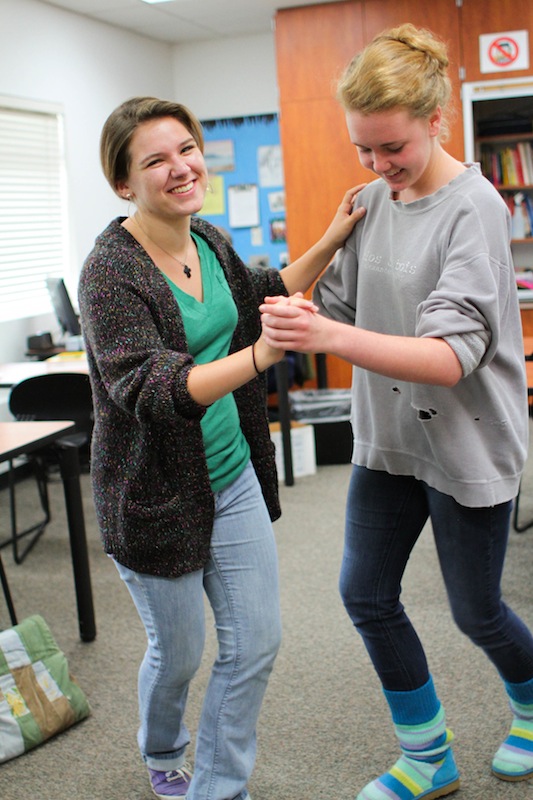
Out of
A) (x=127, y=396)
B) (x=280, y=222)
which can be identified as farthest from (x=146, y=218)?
(x=280, y=222)

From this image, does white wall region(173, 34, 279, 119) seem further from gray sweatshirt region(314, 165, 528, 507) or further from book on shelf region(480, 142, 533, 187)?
gray sweatshirt region(314, 165, 528, 507)

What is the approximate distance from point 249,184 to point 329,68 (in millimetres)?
1635

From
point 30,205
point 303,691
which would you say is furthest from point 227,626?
point 30,205

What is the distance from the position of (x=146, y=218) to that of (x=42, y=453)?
2.22 meters

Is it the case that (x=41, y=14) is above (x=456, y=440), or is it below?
above

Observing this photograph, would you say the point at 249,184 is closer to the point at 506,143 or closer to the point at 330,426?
the point at 506,143

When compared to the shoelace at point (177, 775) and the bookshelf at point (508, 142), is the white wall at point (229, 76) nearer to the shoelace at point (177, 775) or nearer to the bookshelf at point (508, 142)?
the bookshelf at point (508, 142)

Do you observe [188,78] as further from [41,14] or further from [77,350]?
[77,350]

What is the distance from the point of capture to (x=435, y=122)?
4.90 ft

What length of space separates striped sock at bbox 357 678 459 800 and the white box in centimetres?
270

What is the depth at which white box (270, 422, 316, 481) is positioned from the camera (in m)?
4.56

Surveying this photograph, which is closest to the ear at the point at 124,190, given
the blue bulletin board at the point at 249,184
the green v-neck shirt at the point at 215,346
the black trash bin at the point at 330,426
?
the green v-neck shirt at the point at 215,346

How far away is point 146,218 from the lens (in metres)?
1.60

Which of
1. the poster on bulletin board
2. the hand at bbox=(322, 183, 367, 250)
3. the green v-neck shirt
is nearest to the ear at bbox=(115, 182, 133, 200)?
the green v-neck shirt
